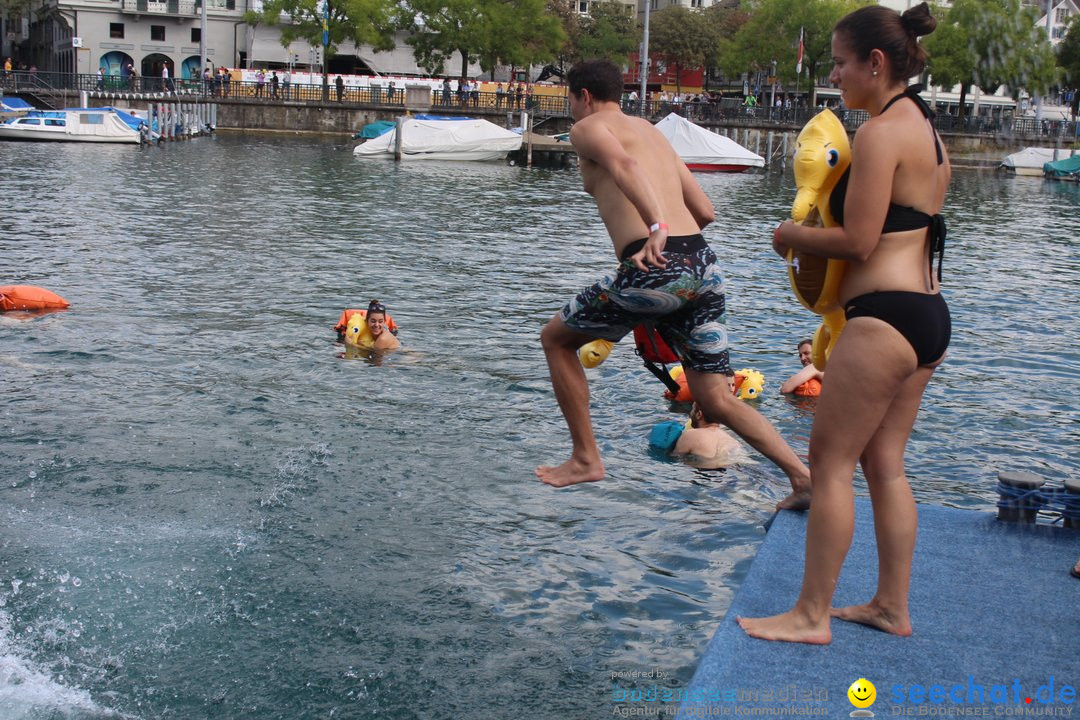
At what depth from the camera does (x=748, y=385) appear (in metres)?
13.1

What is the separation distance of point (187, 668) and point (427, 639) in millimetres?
1299

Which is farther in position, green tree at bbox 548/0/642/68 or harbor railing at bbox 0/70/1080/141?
green tree at bbox 548/0/642/68

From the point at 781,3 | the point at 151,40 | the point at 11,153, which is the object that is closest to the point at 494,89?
the point at 781,3

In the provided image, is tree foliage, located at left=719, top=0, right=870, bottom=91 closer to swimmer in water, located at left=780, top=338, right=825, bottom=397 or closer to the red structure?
the red structure

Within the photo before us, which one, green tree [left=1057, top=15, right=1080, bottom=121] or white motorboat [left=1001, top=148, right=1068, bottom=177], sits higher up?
green tree [left=1057, top=15, right=1080, bottom=121]

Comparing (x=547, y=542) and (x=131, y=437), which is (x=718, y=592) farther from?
(x=131, y=437)

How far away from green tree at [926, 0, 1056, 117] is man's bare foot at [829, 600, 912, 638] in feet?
270

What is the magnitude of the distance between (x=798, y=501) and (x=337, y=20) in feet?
272

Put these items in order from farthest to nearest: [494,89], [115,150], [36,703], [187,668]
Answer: [494,89], [115,150], [187,668], [36,703]

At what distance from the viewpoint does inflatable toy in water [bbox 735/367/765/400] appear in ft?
42.8

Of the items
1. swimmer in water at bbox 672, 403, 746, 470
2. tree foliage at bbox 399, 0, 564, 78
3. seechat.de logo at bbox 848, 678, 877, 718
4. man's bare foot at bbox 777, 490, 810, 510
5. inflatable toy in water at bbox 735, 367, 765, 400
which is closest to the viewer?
seechat.de logo at bbox 848, 678, 877, 718

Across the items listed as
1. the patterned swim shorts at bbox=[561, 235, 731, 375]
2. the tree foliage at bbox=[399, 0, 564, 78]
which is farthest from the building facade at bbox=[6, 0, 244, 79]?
the patterned swim shorts at bbox=[561, 235, 731, 375]

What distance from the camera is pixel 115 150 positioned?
164 feet

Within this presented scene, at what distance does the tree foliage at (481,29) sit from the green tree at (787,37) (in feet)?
47.5
